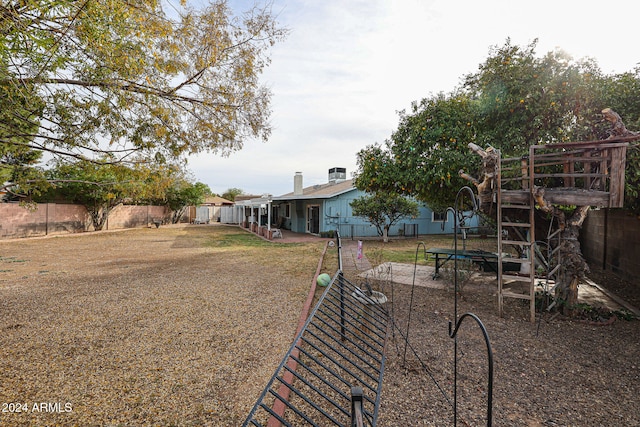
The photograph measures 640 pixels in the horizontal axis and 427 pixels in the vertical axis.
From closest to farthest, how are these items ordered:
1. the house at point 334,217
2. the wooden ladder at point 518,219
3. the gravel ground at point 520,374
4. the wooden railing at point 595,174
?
1. the gravel ground at point 520,374
2. the wooden railing at point 595,174
3. the wooden ladder at point 518,219
4. the house at point 334,217

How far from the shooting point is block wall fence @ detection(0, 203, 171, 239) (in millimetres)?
14922

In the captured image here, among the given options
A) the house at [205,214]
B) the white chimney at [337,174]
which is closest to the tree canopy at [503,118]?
the white chimney at [337,174]

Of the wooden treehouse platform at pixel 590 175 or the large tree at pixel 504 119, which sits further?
the large tree at pixel 504 119

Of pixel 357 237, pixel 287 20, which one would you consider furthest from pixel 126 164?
pixel 357 237

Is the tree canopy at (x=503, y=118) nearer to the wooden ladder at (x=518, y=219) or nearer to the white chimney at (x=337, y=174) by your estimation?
the wooden ladder at (x=518, y=219)

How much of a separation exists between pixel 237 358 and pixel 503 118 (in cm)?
682

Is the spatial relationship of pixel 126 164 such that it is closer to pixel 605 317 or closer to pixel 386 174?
pixel 386 174

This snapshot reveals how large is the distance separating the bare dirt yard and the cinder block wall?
2.68 feet

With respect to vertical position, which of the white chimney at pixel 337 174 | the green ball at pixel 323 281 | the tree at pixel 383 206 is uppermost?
the white chimney at pixel 337 174

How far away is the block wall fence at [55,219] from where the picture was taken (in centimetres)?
1492

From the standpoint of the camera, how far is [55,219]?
1739 cm

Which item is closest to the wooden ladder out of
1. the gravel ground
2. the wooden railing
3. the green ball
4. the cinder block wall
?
the wooden railing

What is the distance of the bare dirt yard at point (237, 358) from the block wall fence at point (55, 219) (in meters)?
12.1

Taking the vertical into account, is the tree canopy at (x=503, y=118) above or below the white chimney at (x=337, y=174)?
below
